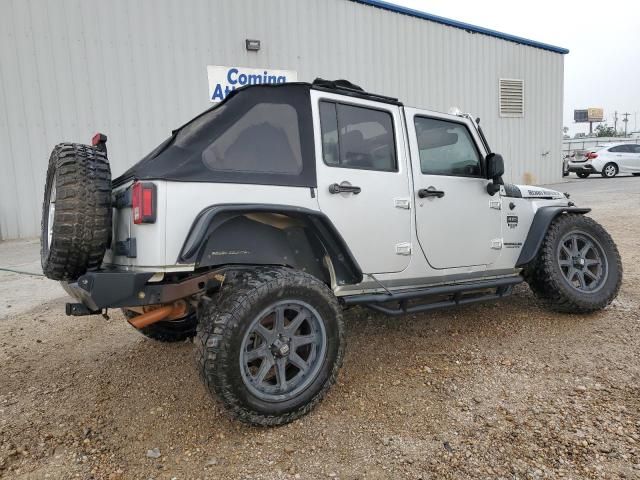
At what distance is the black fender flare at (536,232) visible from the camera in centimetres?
383

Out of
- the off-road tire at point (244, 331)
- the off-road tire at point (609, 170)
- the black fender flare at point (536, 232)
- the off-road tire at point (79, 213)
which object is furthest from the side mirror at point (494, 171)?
the off-road tire at point (609, 170)

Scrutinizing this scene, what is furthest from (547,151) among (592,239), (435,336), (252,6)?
(435,336)

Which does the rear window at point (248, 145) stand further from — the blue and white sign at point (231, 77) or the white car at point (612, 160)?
the white car at point (612, 160)

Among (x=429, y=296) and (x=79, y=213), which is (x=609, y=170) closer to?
(x=429, y=296)

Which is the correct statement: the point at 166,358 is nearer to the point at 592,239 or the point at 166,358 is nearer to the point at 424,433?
the point at 424,433

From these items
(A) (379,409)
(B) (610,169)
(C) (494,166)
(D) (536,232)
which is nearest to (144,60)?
(C) (494,166)

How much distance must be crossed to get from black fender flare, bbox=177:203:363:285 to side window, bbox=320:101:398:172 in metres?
0.42

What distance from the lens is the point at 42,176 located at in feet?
29.9

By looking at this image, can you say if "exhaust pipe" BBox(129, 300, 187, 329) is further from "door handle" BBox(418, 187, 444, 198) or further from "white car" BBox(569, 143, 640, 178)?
"white car" BBox(569, 143, 640, 178)

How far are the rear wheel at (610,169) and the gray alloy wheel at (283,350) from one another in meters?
21.2

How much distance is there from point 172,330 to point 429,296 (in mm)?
1997

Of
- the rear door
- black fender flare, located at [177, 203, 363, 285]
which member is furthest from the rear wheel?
black fender flare, located at [177, 203, 363, 285]

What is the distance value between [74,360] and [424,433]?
106 inches

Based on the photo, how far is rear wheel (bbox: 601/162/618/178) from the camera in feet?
64.2
